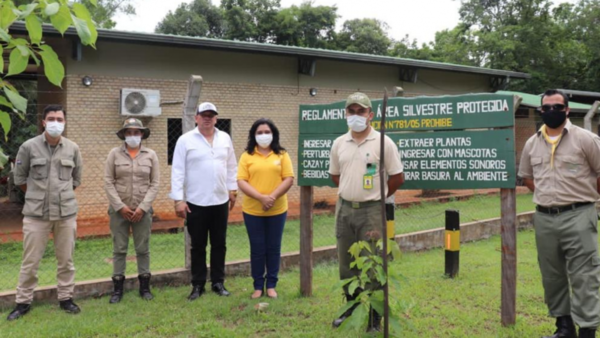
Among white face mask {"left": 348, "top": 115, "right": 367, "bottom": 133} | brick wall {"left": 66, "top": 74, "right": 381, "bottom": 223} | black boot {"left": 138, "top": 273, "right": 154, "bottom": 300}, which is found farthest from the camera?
brick wall {"left": 66, "top": 74, "right": 381, "bottom": 223}

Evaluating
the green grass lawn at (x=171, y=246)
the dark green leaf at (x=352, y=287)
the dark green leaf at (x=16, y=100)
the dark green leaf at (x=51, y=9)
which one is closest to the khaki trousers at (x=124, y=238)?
the green grass lawn at (x=171, y=246)

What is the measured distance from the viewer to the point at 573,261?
11.9ft

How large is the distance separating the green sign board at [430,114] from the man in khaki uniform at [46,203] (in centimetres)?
245

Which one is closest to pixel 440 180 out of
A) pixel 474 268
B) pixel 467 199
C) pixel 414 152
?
pixel 414 152

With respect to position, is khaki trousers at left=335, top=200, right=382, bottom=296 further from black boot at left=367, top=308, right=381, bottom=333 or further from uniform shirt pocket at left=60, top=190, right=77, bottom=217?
uniform shirt pocket at left=60, top=190, right=77, bottom=217

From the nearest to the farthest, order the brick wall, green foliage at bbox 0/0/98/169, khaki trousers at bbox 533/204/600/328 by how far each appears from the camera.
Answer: green foliage at bbox 0/0/98/169, khaki trousers at bbox 533/204/600/328, the brick wall

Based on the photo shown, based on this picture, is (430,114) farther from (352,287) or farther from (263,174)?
(352,287)

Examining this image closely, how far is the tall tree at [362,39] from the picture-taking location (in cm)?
3469

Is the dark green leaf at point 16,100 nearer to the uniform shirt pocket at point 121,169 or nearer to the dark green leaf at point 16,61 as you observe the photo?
the dark green leaf at point 16,61

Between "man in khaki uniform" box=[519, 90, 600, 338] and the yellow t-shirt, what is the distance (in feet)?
7.64

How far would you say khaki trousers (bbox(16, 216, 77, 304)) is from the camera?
178 inches

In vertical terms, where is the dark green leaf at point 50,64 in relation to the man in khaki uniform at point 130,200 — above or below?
above

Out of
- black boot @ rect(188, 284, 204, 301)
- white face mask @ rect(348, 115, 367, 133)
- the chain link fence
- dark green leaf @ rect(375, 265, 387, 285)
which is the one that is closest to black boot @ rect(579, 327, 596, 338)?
dark green leaf @ rect(375, 265, 387, 285)

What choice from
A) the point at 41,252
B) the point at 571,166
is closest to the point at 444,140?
the point at 571,166
